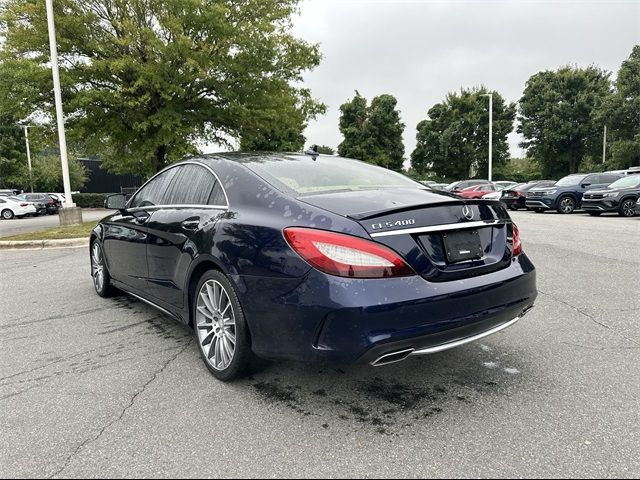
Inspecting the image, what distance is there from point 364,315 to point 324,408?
722mm

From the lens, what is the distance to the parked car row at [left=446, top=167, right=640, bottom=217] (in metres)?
15.3

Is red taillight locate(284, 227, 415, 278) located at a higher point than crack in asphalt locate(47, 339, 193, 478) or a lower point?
higher

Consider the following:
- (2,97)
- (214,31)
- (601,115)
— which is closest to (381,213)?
(214,31)

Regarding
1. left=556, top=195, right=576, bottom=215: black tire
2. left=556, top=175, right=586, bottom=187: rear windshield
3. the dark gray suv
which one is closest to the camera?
the dark gray suv

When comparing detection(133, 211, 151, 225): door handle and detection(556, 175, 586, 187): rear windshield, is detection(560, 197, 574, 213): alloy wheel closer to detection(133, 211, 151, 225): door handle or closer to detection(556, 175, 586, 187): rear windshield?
detection(556, 175, 586, 187): rear windshield

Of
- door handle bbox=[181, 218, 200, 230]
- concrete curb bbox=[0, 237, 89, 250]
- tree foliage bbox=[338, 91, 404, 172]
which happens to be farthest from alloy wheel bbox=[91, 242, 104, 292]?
tree foliage bbox=[338, 91, 404, 172]

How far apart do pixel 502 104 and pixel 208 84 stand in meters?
39.1

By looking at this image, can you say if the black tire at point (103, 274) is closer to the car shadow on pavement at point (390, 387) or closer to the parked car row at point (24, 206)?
the car shadow on pavement at point (390, 387)

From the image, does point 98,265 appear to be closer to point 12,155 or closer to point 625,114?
point 625,114

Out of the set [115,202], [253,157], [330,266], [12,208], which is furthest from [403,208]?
[12,208]

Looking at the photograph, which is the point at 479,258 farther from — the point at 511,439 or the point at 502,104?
the point at 502,104

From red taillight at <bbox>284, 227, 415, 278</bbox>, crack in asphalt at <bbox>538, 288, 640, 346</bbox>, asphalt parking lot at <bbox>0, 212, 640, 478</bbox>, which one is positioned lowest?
asphalt parking lot at <bbox>0, 212, 640, 478</bbox>

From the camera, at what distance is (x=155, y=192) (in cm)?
434

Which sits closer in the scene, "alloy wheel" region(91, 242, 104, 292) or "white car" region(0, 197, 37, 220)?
"alloy wheel" region(91, 242, 104, 292)
